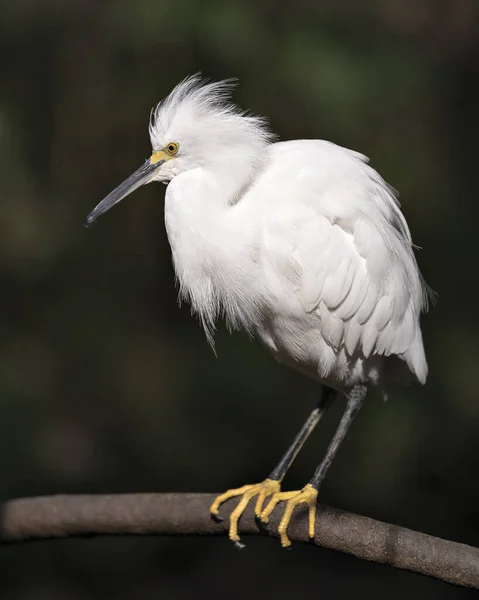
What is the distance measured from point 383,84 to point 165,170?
4.67 ft

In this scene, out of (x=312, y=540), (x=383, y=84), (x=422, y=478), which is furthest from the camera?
(x=422, y=478)

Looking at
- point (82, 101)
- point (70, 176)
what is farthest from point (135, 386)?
point (82, 101)

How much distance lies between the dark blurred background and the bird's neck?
4.10ft

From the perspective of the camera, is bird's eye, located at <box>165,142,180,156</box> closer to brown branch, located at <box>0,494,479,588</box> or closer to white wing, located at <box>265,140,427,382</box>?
white wing, located at <box>265,140,427,382</box>

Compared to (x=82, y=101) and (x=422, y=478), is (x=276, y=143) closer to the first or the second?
(x=82, y=101)

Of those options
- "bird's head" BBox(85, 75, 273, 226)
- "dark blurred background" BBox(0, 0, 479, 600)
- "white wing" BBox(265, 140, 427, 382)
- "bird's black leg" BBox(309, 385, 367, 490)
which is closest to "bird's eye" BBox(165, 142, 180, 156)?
"bird's head" BBox(85, 75, 273, 226)

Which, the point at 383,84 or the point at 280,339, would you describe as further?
the point at 383,84

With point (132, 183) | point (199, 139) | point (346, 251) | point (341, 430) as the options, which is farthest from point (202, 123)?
point (341, 430)

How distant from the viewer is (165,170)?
170cm

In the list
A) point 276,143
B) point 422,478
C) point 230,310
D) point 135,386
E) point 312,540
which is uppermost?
point 276,143

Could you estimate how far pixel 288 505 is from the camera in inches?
66.0

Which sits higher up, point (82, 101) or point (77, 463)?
point (82, 101)

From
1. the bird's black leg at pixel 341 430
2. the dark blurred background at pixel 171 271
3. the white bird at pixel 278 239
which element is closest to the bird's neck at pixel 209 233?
the white bird at pixel 278 239

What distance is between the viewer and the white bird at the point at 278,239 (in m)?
1.64
